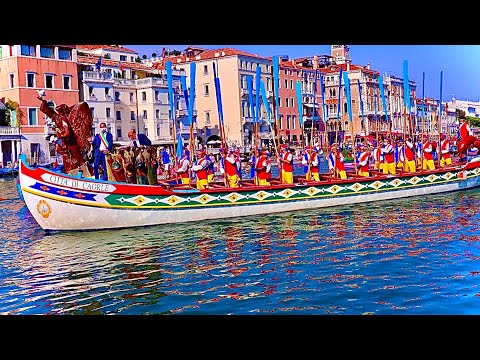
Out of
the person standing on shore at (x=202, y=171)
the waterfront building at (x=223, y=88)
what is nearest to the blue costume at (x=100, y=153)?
the person standing on shore at (x=202, y=171)

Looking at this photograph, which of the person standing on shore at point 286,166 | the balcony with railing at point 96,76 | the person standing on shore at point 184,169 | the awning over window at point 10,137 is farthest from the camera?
the balcony with railing at point 96,76

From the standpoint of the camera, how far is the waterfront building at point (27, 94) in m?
28.1

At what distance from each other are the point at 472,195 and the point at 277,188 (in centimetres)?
551

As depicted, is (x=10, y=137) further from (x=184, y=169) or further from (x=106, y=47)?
(x=184, y=169)

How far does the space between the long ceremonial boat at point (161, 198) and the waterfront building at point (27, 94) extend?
60.0 feet

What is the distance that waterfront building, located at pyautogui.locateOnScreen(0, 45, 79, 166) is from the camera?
92.1 feet

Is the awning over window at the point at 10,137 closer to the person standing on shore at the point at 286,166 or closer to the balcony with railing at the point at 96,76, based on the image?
the balcony with railing at the point at 96,76

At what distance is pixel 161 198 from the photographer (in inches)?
415

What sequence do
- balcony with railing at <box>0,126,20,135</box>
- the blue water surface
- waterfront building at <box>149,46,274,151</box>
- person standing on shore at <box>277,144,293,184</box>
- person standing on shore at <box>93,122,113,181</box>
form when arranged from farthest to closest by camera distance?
waterfront building at <box>149,46,274,151</box> < balcony with railing at <box>0,126,20,135</box> < person standing on shore at <box>277,144,293,184</box> < person standing on shore at <box>93,122,113,181</box> < the blue water surface

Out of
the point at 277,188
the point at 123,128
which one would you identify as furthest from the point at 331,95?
the point at 277,188

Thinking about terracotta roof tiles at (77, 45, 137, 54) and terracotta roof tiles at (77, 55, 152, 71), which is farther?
terracotta roof tiles at (77, 45, 137, 54)

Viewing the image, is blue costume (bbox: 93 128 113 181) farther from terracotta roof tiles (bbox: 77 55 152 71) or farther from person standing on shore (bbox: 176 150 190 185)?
terracotta roof tiles (bbox: 77 55 152 71)

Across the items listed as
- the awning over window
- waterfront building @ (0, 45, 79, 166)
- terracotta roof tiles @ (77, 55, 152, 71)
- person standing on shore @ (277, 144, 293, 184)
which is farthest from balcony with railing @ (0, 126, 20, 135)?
person standing on shore @ (277, 144, 293, 184)

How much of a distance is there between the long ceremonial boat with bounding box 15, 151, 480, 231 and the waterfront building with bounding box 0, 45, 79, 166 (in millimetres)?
18293
